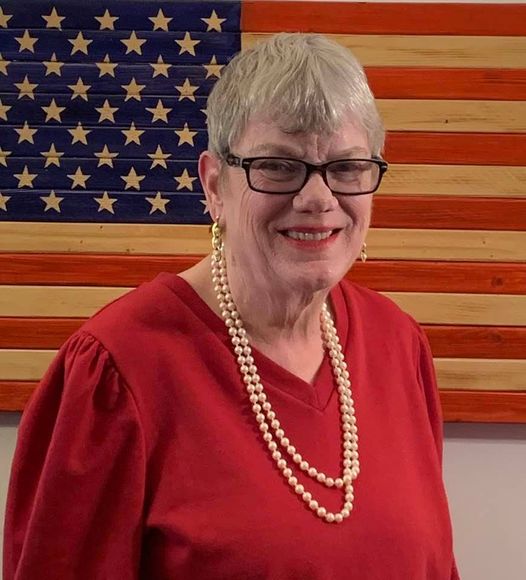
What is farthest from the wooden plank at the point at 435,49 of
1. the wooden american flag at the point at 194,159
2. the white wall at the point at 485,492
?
the white wall at the point at 485,492

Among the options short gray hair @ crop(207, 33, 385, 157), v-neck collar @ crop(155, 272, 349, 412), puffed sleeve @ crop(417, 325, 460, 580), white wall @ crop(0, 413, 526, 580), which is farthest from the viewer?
white wall @ crop(0, 413, 526, 580)

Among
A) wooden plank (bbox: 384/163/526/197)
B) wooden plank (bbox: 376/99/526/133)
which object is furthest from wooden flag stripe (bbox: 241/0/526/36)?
wooden plank (bbox: 384/163/526/197)

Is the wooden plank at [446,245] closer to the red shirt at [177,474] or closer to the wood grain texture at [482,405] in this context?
the wood grain texture at [482,405]

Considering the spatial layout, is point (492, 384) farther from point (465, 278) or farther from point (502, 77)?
point (502, 77)

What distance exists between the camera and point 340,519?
2.90 feet

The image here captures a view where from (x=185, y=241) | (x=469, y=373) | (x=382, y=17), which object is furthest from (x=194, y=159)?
(x=469, y=373)

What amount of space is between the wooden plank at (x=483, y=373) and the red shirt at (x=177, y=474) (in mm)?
524

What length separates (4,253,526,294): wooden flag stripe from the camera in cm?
142

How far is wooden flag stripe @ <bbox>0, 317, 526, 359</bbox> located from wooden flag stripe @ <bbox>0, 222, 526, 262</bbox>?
144mm

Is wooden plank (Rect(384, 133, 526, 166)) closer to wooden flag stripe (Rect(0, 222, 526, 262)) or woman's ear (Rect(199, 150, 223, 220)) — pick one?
wooden flag stripe (Rect(0, 222, 526, 262))

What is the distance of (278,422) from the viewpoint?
3.00 ft

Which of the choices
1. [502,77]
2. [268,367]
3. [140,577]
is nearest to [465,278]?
[502,77]

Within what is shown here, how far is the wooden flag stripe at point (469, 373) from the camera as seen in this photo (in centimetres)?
144

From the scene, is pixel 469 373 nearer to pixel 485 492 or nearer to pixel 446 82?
pixel 485 492
